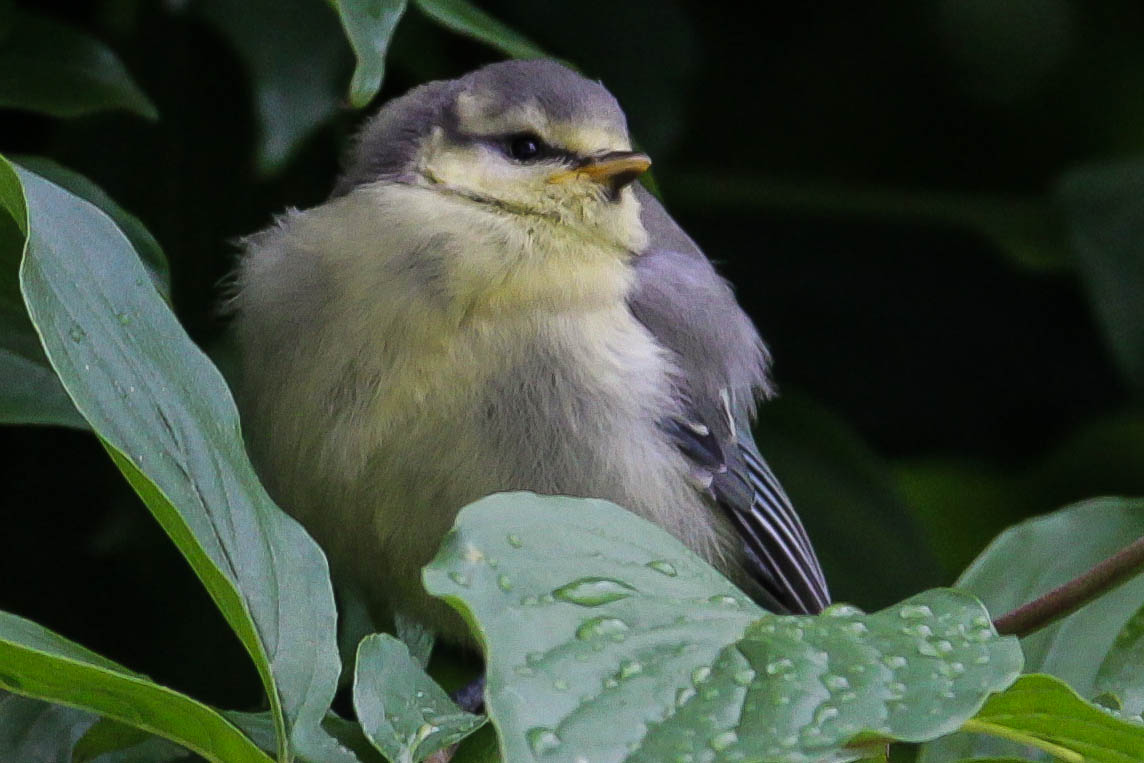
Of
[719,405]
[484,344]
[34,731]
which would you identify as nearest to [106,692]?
[34,731]

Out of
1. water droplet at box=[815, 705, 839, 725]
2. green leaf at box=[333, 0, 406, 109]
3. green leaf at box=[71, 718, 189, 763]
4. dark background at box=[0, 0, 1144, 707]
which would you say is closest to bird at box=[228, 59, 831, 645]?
dark background at box=[0, 0, 1144, 707]

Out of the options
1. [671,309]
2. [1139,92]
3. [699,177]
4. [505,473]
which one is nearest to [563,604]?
[505,473]

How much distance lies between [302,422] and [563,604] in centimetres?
96

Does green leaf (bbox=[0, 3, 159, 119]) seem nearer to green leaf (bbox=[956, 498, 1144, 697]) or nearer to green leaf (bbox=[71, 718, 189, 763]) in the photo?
green leaf (bbox=[71, 718, 189, 763])

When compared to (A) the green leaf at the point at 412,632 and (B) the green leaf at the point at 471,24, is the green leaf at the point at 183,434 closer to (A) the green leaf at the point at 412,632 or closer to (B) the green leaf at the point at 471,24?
(B) the green leaf at the point at 471,24

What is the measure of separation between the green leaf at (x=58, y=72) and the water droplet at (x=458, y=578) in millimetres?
1095

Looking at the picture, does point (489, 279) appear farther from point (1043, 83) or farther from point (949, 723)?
point (1043, 83)

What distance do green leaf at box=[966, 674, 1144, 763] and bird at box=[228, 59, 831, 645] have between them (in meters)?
0.83

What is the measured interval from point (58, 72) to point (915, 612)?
1.32 m

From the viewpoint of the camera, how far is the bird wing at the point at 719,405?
2.09m

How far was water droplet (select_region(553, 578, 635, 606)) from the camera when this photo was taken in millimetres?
1069

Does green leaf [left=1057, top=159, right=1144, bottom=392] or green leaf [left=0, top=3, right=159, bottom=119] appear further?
green leaf [left=1057, top=159, right=1144, bottom=392]

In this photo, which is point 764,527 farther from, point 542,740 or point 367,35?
point 542,740

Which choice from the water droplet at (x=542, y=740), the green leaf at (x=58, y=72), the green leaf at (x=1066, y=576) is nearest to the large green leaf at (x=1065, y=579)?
the green leaf at (x=1066, y=576)
